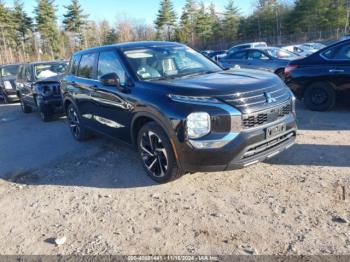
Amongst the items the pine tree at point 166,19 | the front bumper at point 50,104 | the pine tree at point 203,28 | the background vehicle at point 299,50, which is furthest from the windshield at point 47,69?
the pine tree at point 166,19

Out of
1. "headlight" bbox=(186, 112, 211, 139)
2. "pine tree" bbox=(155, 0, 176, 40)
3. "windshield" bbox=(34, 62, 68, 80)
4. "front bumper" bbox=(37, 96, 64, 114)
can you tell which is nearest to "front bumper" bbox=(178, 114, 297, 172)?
"headlight" bbox=(186, 112, 211, 139)

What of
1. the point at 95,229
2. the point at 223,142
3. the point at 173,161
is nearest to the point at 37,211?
the point at 95,229

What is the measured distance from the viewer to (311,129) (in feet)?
20.7

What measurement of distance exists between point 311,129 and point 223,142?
332 centimetres

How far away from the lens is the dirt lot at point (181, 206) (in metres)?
3.15

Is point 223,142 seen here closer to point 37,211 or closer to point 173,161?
point 173,161

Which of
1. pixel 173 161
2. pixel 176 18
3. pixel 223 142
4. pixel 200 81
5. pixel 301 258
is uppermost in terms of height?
pixel 176 18

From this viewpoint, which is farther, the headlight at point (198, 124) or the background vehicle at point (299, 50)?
the background vehicle at point (299, 50)

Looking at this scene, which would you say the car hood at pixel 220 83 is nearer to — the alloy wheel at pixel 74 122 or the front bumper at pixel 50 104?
the alloy wheel at pixel 74 122

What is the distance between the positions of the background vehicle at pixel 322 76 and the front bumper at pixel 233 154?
3.96 metres

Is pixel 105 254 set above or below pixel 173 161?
below

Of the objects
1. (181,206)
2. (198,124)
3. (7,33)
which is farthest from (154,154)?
(7,33)

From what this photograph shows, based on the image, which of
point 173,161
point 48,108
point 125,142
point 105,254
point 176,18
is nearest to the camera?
point 105,254

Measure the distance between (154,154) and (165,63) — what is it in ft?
4.53
